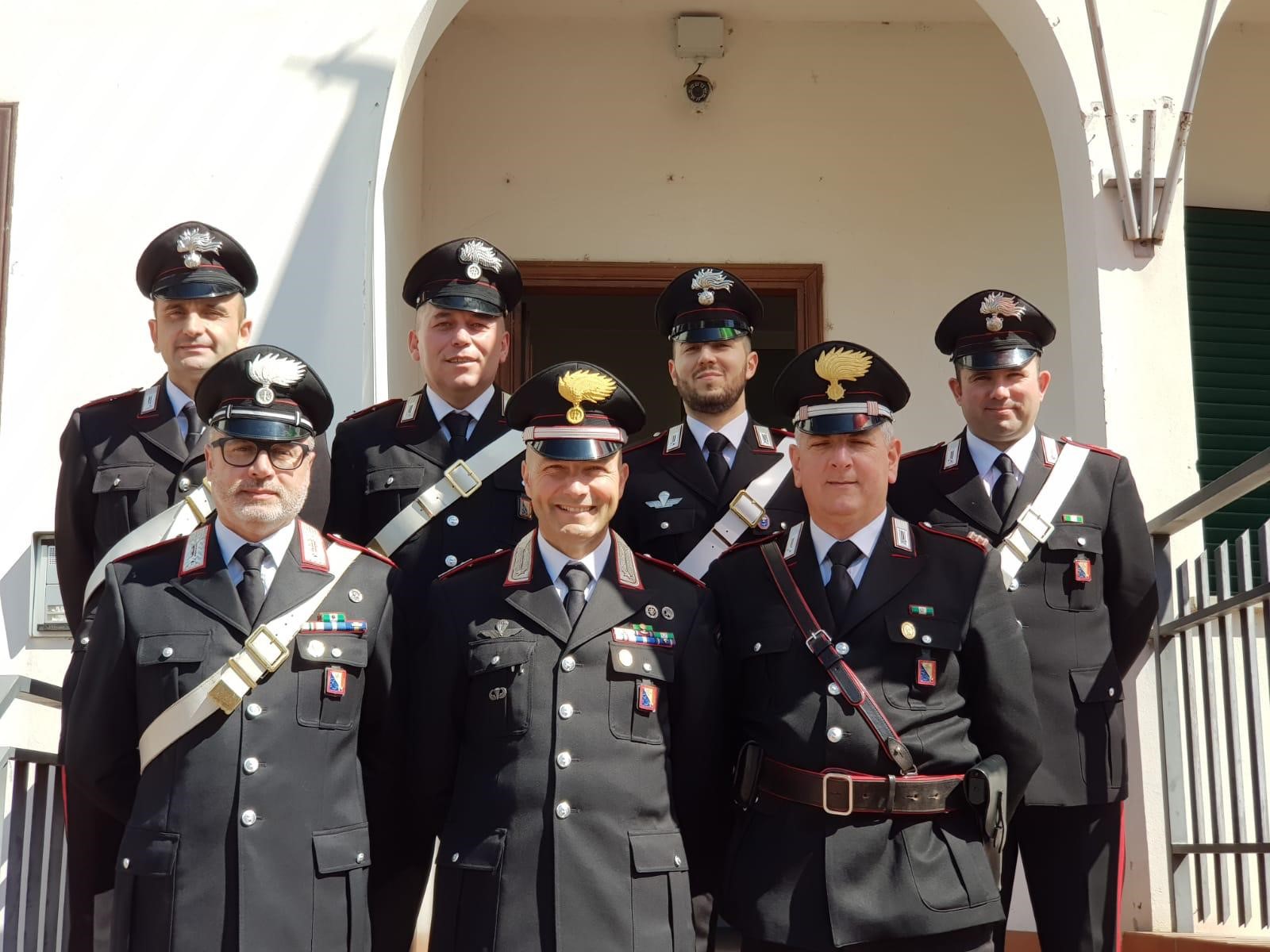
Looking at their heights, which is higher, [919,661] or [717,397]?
[717,397]

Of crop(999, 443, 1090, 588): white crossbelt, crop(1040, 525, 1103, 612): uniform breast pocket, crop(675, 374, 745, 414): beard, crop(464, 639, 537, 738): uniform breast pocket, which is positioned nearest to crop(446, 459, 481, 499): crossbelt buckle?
crop(675, 374, 745, 414): beard

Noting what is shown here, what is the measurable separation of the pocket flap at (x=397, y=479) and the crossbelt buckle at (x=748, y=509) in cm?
87

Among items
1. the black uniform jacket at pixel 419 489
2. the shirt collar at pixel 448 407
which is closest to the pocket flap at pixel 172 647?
the black uniform jacket at pixel 419 489

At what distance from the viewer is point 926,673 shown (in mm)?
3459

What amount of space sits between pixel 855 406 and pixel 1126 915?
2317 millimetres

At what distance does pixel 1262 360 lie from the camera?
6.91m

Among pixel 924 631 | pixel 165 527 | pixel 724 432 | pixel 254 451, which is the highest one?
pixel 724 432

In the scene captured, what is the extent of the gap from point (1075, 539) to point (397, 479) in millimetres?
1832

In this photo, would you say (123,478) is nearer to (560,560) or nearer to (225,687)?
(225,687)

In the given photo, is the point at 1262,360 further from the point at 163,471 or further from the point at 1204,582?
the point at 163,471

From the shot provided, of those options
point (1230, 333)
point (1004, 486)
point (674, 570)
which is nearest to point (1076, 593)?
point (1004, 486)

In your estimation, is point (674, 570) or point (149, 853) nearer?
point (149, 853)

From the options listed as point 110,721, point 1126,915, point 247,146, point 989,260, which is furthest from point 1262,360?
point 110,721

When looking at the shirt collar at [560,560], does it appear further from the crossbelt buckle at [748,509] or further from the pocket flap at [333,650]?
the crossbelt buckle at [748,509]
